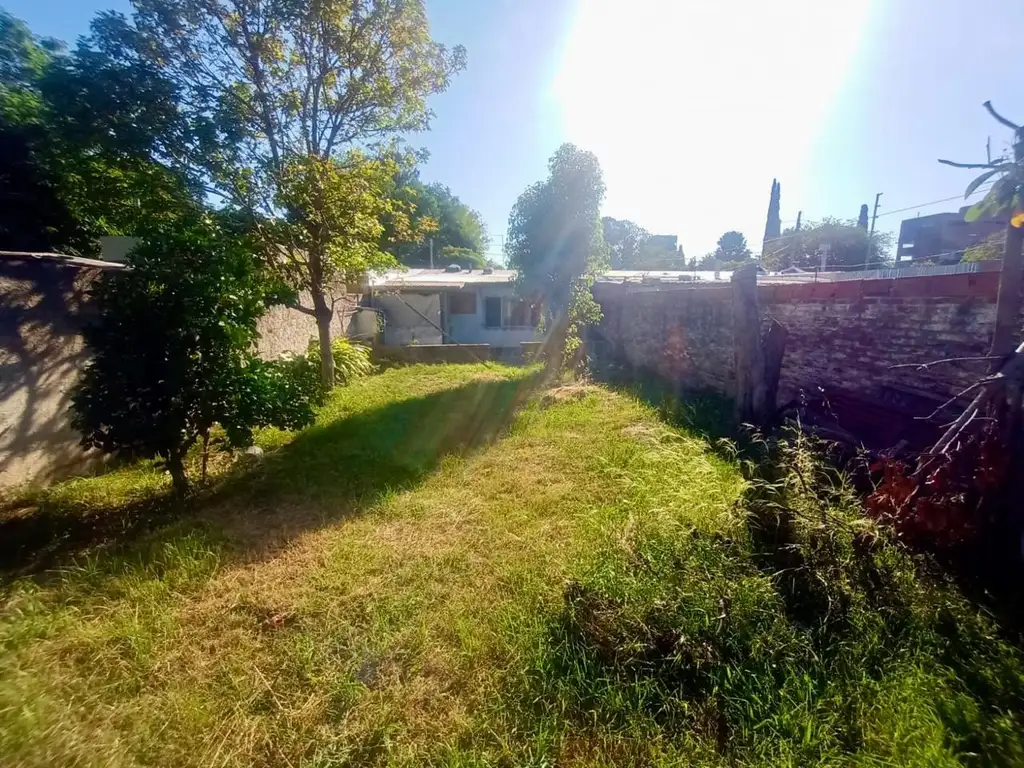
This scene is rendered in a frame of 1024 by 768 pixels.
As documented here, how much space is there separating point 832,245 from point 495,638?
3847cm

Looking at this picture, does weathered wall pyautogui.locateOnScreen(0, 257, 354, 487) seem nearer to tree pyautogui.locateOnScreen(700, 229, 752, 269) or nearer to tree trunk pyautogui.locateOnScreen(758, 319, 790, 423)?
tree trunk pyautogui.locateOnScreen(758, 319, 790, 423)

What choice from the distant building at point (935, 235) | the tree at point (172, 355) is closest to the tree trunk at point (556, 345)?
the tree at point (172, 355)

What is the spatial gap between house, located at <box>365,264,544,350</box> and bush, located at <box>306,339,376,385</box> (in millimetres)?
4159

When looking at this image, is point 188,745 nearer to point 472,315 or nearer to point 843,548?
point 843,548

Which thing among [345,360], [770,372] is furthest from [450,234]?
[770,372]

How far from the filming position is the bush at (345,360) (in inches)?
338

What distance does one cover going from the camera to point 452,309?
1509cm

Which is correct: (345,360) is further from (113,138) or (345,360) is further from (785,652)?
(785,652)

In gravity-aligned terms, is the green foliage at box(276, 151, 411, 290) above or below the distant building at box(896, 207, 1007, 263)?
below

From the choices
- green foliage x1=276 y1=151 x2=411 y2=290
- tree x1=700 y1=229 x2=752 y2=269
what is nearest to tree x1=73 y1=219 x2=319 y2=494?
green foliage x1=276 y1=151 x2=411 y2=290

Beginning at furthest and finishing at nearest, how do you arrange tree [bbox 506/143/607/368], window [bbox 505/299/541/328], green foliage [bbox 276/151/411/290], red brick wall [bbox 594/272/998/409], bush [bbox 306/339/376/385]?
window [bbox 505/299/541/328]
tree [bbox 506/143/607/368]
bush [bbox 306/339/376/385]
green foliage [bbox 276/151/411/290]
red brick wall [bbox 594/272/998/409]

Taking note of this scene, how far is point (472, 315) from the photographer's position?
1506 centimetres

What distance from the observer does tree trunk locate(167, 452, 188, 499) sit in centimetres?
359

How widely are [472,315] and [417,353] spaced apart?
4326 millimetres
